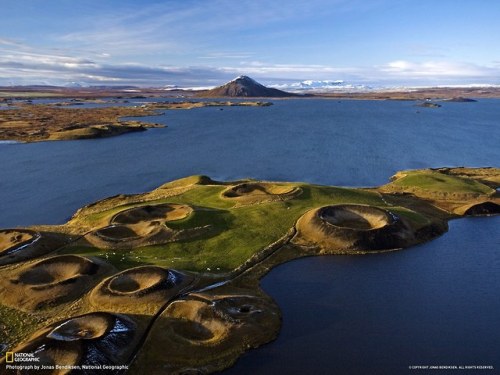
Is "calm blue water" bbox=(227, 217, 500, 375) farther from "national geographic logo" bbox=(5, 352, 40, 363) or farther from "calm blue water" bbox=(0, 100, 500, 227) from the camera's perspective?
"calm blue water" bbox=(0, 100, 500, 227)

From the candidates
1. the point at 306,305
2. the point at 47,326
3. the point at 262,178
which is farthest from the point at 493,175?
the point at 47,326

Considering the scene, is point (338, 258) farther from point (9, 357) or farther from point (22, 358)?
point (9, 357)

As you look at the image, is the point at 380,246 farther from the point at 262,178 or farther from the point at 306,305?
the point at 262,178

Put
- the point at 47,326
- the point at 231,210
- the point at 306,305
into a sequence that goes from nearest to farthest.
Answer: the point at 47,326, the point at 306,305, the point at 231,210

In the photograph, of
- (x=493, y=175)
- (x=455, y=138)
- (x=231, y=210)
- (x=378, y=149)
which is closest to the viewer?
(x=231, y=210)

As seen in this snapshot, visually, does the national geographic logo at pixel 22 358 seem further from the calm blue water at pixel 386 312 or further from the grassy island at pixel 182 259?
the calm blue water at pixel 386 312

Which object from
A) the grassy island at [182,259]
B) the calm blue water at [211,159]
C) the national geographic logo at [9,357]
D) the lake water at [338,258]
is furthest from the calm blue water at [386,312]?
the calm blue water at [211,159]

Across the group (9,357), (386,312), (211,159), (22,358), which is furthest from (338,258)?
(211,159)

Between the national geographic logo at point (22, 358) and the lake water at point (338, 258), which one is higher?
the national geographic logo at point (22, 358)
